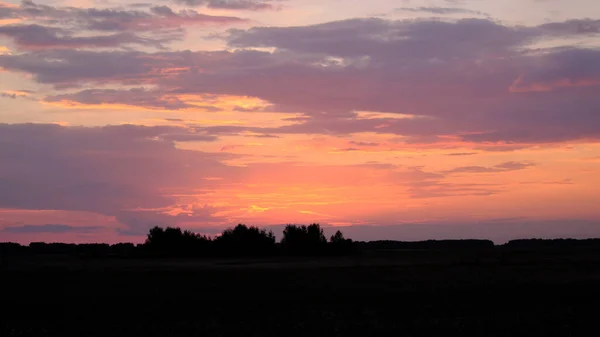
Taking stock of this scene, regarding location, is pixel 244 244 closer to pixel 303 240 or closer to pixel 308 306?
pixel 303 240

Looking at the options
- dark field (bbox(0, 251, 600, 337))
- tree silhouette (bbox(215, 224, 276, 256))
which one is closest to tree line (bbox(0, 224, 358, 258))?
tree silhouette (bbox(215, 224, 276, 256))

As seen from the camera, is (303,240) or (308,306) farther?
(303,240)

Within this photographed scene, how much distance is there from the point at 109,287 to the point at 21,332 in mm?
20369

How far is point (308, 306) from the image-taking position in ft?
102

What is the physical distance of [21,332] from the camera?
23016mm

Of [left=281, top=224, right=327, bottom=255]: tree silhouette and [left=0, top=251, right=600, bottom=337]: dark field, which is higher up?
[left=281, top=224, right=327, bottom=255]: tree silhouette

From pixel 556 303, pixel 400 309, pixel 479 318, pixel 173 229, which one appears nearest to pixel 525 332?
pixel 479 318

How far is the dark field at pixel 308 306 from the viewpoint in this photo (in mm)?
23531

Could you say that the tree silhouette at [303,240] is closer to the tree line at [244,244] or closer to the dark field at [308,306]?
the tree line at [244,244]

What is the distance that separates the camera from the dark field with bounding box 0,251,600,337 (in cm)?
2353

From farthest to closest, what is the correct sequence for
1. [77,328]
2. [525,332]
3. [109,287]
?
[109,287], [77,328], [525,332]

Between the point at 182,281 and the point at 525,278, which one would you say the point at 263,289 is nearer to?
the point at 182,281

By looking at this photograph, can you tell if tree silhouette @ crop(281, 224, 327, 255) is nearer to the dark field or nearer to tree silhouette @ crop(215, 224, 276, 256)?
tree silhouette @ crop(215, 224, 276, 256)

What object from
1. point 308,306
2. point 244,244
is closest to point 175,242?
point 244,244
